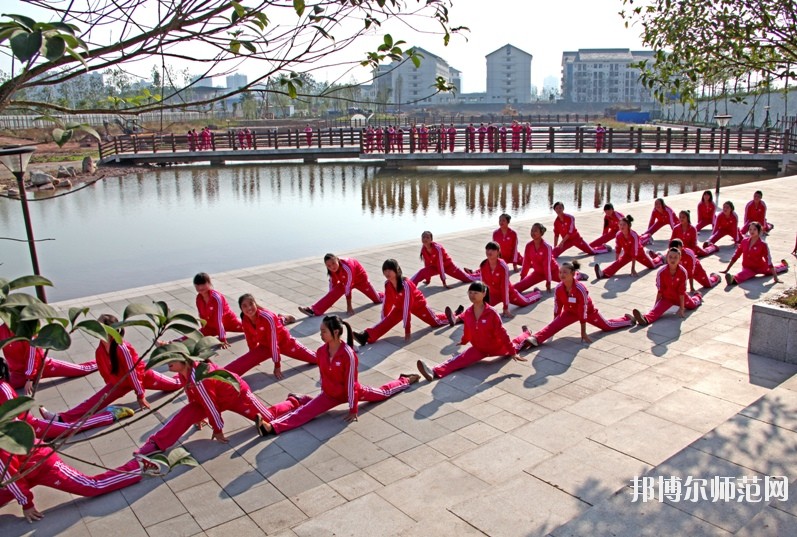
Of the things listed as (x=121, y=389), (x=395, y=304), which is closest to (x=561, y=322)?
(x=395, y=304)

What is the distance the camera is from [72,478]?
434 centimetres

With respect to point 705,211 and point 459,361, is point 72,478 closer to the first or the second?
point 459,361

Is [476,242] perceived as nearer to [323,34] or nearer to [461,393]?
[461,393]

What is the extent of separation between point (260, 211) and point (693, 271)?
12838 millimetres

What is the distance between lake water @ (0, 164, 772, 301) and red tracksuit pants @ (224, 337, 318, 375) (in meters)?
3.48

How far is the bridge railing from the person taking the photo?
1057 inches

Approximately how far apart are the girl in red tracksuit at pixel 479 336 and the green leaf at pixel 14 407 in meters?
4.79

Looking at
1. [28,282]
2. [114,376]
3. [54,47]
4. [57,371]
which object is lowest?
[57,371]

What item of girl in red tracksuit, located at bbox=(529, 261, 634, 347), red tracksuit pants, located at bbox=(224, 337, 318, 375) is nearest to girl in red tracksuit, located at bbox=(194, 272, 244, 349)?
red tracksuit pants, located at bbox=(224, 337, 318, 375)

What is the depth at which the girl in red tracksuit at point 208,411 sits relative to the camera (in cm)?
493

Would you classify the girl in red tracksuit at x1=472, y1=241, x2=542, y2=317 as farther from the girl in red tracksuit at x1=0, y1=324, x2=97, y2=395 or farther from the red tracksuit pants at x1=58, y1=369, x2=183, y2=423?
the girl in red tracksuit at x1=0, y1=324, x2=97, y2=395

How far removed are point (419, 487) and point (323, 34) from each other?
2878mm

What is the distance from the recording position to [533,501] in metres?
3.99

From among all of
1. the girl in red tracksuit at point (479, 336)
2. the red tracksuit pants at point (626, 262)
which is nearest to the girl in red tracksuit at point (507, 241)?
the red tracksuit pants at point (626, 262)
